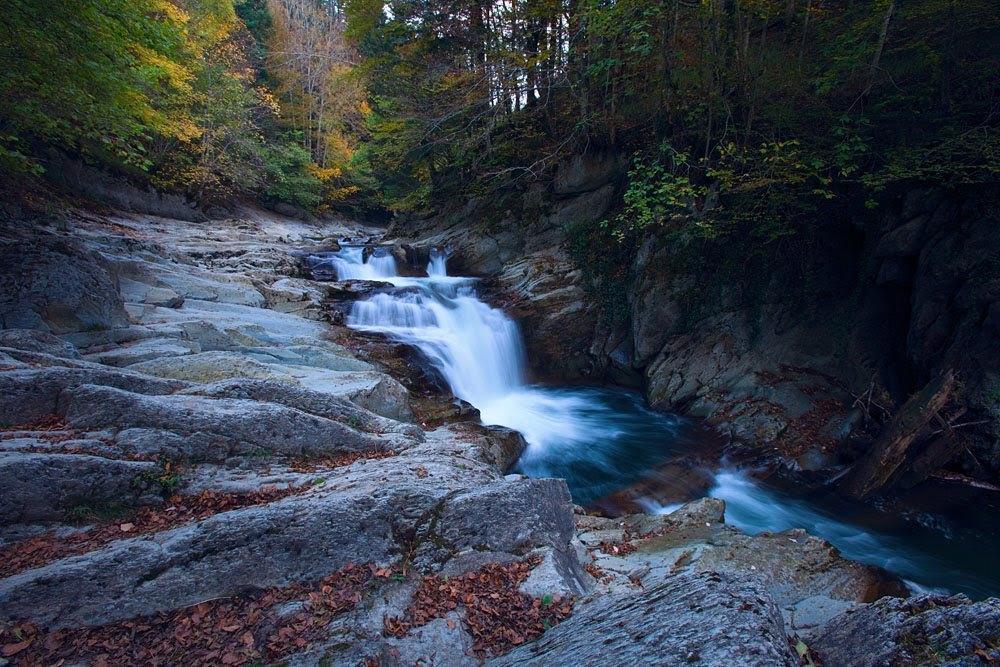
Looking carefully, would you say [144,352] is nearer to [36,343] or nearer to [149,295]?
[36,343]

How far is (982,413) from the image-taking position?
25.9ft

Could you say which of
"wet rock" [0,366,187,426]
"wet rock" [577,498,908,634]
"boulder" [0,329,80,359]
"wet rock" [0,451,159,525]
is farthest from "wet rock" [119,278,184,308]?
"wet rock" [577,498,908,634]

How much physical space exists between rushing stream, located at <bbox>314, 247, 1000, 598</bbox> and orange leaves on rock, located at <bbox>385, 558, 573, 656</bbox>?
4.74 metres

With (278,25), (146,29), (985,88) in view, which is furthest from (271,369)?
(278,25)

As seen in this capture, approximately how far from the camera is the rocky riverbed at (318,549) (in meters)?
2.70

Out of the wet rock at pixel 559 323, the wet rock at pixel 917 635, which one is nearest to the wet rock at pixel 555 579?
the wet rock at pixel 917 635

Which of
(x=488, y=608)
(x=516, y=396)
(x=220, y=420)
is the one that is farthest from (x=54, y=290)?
(x=516, y=396)

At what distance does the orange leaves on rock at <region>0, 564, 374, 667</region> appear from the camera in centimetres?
293

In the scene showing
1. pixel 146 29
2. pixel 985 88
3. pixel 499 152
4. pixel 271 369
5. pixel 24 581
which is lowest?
pixel 24 581

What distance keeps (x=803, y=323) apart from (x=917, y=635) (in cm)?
1005

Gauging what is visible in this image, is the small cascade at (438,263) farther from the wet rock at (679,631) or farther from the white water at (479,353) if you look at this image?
the wet rock at (679,631)

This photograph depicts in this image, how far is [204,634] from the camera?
10.5 feet

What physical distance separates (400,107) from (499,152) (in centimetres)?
→ 404

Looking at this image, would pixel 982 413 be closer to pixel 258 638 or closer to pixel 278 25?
pixel 258 638
